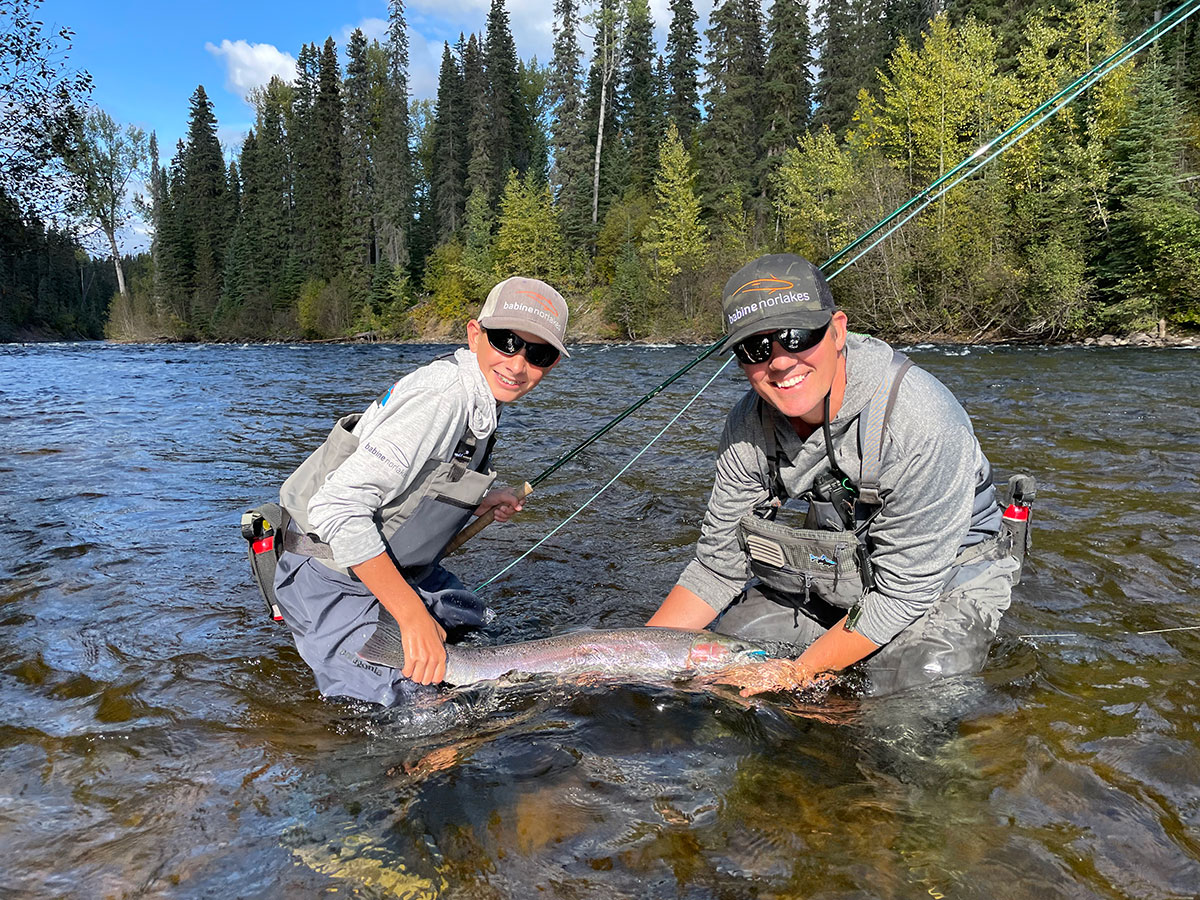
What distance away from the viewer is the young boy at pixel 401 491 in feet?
9.92

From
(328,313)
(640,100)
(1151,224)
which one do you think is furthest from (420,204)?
(1151,224)

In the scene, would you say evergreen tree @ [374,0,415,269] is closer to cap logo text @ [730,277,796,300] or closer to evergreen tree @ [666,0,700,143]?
evergreen tree @ [666,0,700,143]

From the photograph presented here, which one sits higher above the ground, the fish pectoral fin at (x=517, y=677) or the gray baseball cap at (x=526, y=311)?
the gray baseball cap at (x=526, y=311)

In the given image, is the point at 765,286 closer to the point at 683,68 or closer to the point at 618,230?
the point at 618,230

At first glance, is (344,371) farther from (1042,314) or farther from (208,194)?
(208,194)

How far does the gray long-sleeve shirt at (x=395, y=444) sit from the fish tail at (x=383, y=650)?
46cm

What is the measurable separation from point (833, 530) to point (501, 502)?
1.68 m

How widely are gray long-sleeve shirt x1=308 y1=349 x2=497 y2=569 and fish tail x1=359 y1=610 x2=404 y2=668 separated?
0.46 m

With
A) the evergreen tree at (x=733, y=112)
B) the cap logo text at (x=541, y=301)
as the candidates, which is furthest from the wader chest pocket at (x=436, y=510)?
the evergreen tree at (x=733, y=112)

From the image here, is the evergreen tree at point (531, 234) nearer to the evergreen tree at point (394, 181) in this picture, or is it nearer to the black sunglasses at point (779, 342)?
the evergreen tree at point (394, 181)

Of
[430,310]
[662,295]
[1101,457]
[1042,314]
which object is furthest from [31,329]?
[1101,457]

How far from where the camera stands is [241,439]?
10.6 metres

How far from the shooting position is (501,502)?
3971 mm

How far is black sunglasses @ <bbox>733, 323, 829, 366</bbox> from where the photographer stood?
9.32 ft
